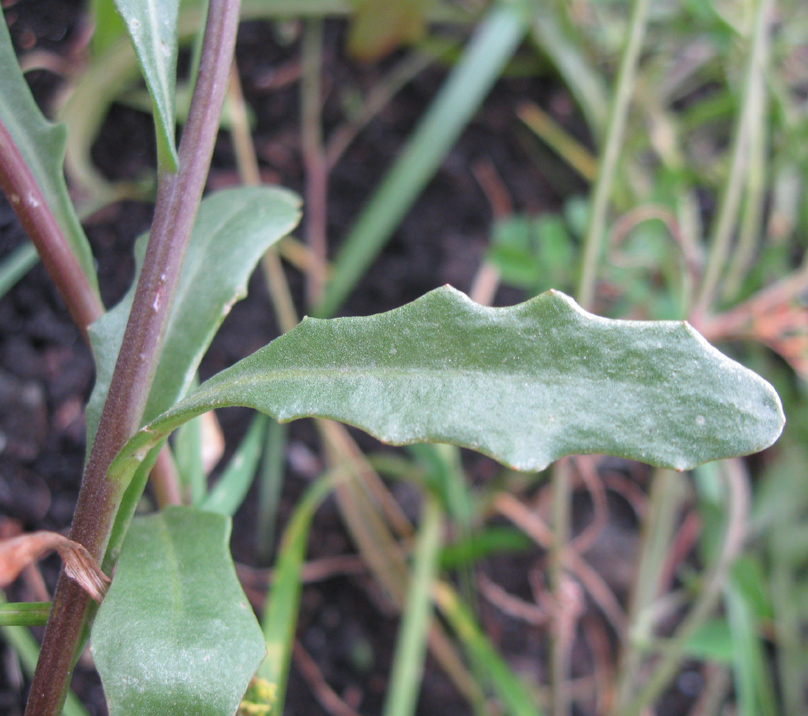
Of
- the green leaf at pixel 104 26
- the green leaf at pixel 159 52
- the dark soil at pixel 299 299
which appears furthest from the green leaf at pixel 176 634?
the green leaf at pixel 104 26

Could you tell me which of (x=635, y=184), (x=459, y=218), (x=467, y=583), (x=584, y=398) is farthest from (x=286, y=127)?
(x=584, y=398)

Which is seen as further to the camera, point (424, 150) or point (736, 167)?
point (424, 150)

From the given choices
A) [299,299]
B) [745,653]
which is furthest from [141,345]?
[745,653]

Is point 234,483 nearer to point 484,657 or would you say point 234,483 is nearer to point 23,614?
point 23,614

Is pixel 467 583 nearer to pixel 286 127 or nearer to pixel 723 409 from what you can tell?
pixel 723 409

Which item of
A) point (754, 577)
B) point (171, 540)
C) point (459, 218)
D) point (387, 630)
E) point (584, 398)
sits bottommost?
point (387, 630)

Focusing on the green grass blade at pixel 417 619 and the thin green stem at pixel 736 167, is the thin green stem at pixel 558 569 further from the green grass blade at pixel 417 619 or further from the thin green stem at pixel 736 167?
the thin green stem at pixel 736 167

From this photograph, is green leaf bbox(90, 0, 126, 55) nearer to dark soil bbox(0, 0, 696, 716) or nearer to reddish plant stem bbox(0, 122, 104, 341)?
dark soil bbox(0, 0, 696, 716)
